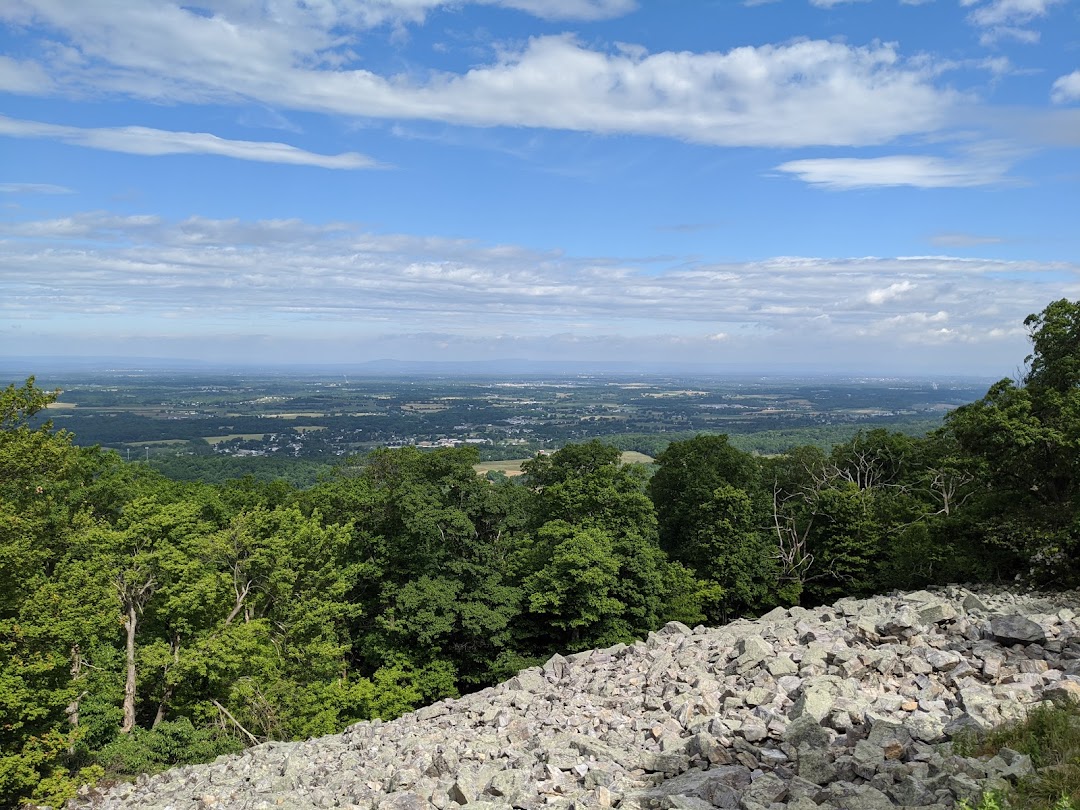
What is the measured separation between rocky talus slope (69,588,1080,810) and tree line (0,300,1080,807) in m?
3.64

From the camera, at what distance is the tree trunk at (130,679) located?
2141 cm

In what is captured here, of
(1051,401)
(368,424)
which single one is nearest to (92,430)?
(368,424)

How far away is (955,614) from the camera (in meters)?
16.8

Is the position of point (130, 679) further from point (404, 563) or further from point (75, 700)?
point (404, 563)

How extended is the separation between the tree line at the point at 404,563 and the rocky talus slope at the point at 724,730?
12.0 feet

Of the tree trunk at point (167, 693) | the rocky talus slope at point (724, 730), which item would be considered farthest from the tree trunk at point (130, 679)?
the rocky talus slope at point (724, 730)

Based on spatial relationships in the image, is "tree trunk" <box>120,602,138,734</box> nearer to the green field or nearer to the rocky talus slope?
the rocky talus slope

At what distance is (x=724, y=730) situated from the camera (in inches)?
478

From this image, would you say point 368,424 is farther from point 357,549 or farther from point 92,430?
point 357,549

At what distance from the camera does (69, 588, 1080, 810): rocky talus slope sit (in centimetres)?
1020

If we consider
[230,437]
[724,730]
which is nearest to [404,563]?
[724,730]

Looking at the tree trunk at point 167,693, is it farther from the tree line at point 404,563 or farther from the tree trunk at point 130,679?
the tree trunk at point 130,679

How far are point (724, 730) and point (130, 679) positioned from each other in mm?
19170

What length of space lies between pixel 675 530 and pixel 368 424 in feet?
494
